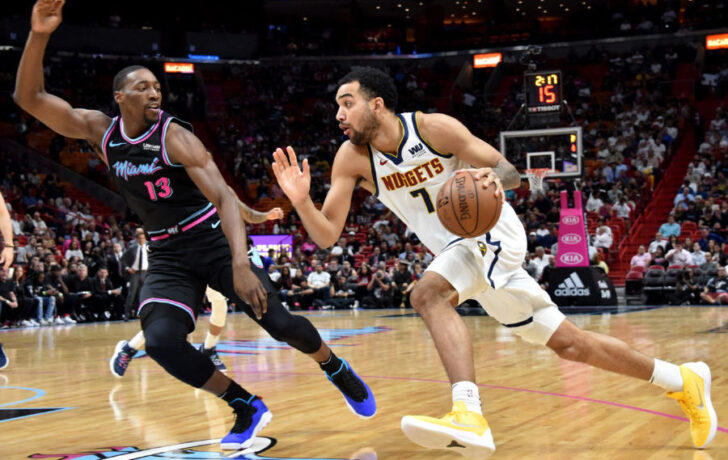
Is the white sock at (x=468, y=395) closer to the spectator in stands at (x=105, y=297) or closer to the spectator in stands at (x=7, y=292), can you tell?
the spectator in stands at (x=7, y=292)

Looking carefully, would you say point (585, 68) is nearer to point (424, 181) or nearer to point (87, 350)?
point (87, 350)

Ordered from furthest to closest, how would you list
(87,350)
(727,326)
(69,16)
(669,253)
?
(69,16)
(669,253)
(727,326)
(87,350)

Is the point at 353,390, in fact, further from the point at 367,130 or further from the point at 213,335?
the point at 213,335

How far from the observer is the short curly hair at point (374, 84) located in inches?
163

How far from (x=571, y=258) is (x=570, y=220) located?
0.73m

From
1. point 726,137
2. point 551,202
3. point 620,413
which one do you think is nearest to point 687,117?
point 726,137

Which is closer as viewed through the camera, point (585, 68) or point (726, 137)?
point (726, 137)

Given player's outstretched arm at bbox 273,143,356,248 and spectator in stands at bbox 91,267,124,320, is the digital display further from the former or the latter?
player's outstretched arm at bbox 273,143,356,248

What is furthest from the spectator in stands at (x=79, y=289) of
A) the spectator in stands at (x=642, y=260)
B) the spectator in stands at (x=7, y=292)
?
the spectator in stands at (x=642, y=260)

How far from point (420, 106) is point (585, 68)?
5.96 meters

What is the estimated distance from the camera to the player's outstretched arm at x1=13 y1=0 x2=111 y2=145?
3.86 metres

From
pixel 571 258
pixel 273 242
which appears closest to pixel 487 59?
pixel 273 242

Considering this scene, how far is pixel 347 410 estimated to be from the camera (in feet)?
16.5

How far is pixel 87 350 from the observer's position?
9.56 m
